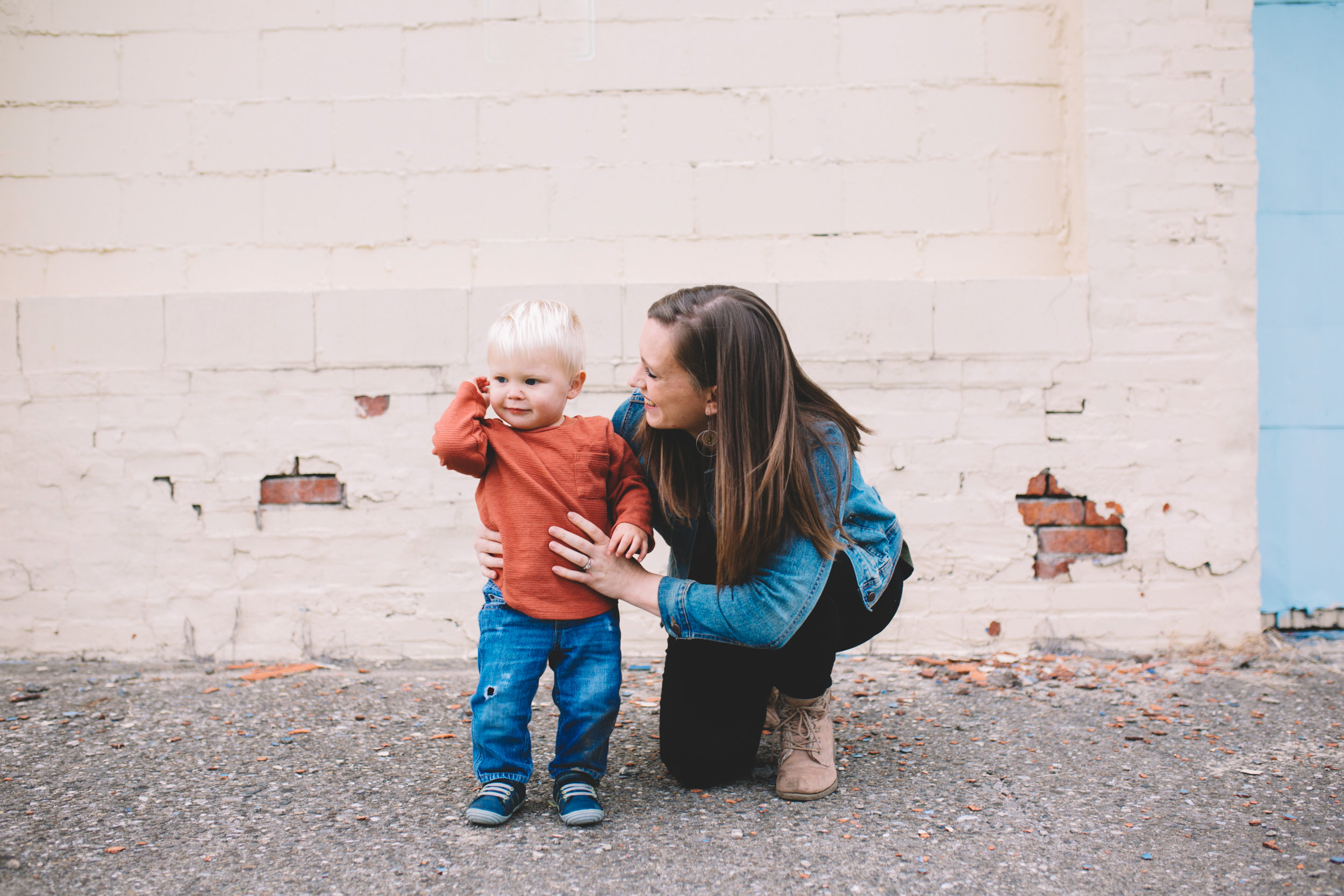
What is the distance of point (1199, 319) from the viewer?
3039 millimetres

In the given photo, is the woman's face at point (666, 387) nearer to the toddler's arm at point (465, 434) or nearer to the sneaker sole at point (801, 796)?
the toddler's arm at point (465, 434)

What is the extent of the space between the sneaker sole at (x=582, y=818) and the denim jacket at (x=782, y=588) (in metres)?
0.41

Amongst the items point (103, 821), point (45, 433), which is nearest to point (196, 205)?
point (45, 433)

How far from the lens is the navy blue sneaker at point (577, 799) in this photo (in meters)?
1.88

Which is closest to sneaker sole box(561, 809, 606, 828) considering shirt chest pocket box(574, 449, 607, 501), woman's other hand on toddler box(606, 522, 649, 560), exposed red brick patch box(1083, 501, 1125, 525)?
woman's other hand on toddler box(606, 522, 649, 560)

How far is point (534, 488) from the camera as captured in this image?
1931 millimetres

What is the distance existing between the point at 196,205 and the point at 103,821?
219 cm

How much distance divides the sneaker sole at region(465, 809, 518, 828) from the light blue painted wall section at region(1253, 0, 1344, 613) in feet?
9.31

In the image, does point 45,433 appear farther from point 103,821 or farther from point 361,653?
point 103,821

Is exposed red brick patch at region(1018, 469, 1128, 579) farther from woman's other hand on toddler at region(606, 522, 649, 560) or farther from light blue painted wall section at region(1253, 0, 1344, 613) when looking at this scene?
woman's other hand on toddler at region(606, 522, 649, 560)

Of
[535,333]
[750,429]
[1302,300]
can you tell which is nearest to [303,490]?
[535,333]

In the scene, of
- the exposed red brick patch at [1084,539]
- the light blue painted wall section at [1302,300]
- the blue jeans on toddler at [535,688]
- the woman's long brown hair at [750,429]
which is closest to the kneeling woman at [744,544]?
the woman's long brown hair at [750,429]

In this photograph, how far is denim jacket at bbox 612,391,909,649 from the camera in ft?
6.27

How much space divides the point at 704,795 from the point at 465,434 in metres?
1.01
